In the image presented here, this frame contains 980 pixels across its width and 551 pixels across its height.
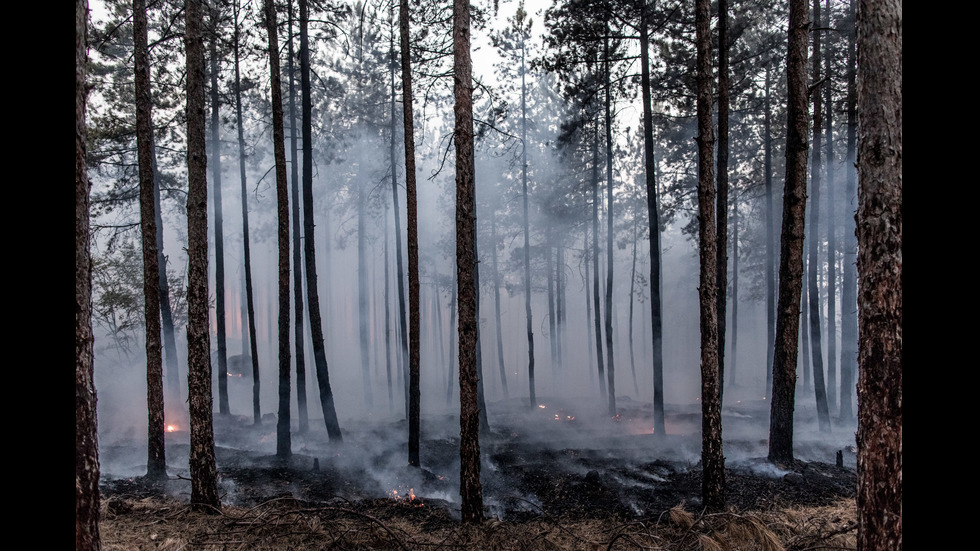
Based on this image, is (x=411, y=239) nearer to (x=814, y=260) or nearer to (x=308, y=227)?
(x=308, y=227)

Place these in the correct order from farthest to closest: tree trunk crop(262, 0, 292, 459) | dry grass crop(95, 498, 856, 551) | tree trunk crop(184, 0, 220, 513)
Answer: tree trunk crop(262, 0, 292, 459) → tree trunk crop(184, 0, 220, 513) → dry grass crop(95, 498, 856, 551)

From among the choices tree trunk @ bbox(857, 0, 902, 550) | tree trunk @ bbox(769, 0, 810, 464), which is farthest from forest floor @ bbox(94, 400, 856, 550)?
tree trunk @ bbox(857, 0, 902, 550)

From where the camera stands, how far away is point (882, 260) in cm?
404

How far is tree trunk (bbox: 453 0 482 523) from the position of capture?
753 centimetres

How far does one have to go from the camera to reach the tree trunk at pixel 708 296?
761 centimetres

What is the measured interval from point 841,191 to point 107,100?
30613 millimetres

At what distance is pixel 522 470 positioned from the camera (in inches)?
508

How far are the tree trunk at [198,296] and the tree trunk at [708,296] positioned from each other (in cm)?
835

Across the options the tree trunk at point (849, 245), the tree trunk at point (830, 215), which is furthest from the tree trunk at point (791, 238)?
the tree trunk at point (830, 215)

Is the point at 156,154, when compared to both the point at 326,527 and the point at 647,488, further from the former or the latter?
the point at 647,488

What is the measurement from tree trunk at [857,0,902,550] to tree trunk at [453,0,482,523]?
516 cm

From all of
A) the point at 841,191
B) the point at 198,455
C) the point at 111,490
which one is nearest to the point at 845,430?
the point at 841,191

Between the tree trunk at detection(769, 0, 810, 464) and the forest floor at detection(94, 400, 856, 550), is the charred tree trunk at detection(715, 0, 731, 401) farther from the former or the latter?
the forest floor at detection(94, 400, 856, 550)

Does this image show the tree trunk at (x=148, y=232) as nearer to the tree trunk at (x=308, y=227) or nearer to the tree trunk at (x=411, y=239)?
the tree trunk at (x=308, y=227)
